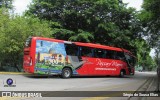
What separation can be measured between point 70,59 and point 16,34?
19.6 ft

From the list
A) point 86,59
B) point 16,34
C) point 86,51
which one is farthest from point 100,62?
point 16,34

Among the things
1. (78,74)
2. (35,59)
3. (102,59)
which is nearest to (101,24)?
(102,59)

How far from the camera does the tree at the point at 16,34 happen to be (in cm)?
2951

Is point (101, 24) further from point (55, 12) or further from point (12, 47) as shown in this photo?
point (12, 47)

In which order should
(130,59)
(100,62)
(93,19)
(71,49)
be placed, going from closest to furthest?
(71,49)
(100,62)
(130,59)
(93,19)

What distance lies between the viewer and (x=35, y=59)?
2453 cm

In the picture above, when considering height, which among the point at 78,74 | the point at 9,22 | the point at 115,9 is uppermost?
the point at 115,9

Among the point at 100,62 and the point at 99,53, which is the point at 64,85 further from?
the point at 100,62

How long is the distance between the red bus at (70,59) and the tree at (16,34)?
4.26m

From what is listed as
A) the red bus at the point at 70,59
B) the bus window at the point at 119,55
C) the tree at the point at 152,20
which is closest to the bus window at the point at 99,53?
the red bus at the point at 70,59

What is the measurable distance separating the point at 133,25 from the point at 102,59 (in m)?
10.9

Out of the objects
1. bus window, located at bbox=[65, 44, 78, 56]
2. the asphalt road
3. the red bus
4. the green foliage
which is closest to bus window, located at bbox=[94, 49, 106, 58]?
the red bus

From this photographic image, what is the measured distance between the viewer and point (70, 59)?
27.2 metres

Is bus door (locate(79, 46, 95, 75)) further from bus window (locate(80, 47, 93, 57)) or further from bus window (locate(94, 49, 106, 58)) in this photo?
bus window (locate(94, 49, 106, 58))
